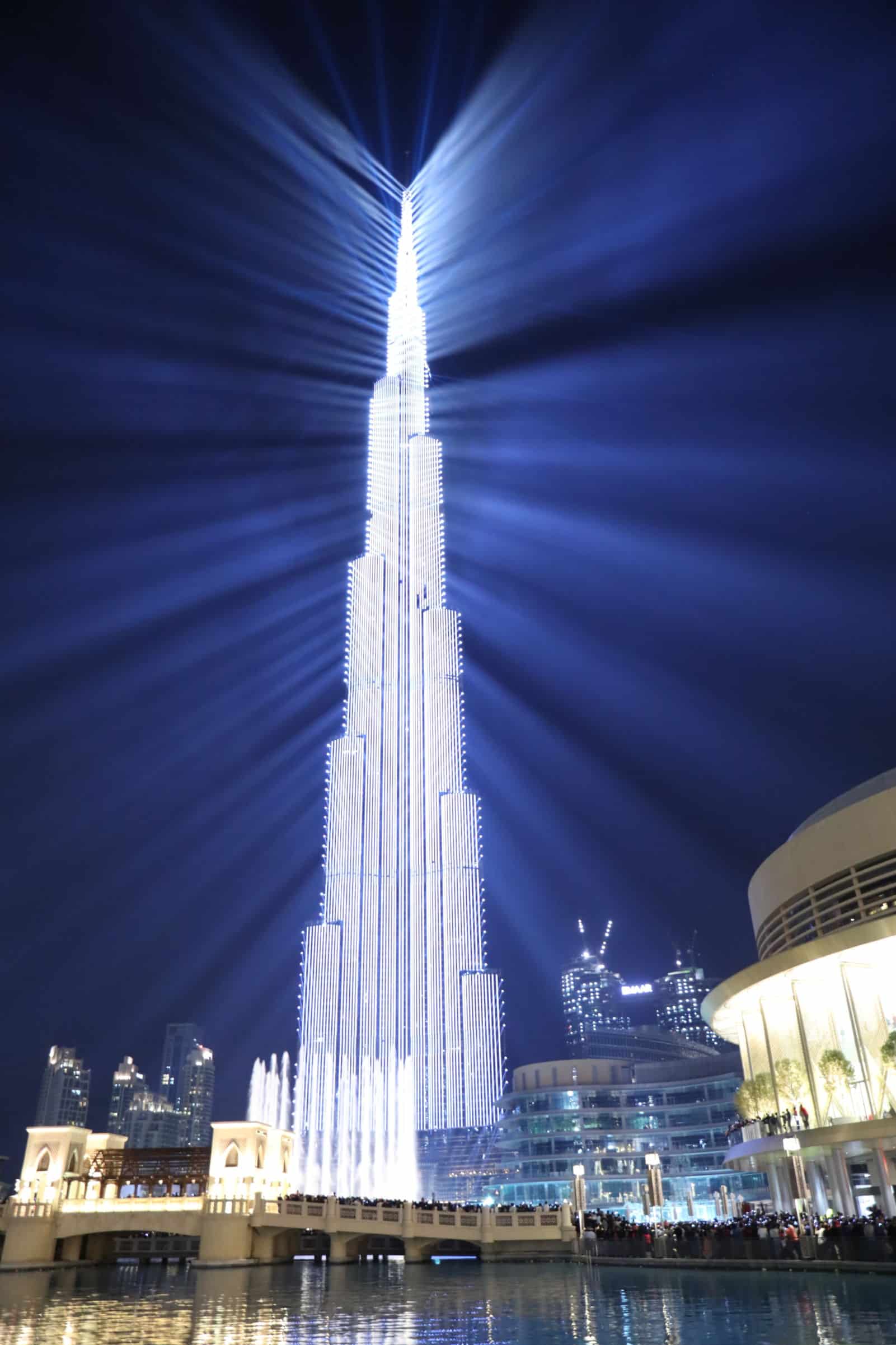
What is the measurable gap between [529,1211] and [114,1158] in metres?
29.5

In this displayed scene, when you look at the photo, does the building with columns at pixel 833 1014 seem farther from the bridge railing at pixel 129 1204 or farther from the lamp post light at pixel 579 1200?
the bridge railing at pixel 129 1204

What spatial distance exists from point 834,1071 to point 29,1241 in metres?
47.9

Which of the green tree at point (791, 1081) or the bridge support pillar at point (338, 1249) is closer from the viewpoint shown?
the green tree at point (791, 1081)

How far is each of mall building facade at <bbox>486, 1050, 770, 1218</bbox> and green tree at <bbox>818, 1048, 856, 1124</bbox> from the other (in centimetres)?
7660

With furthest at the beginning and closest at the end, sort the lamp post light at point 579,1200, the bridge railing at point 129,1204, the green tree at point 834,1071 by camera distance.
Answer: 1. the bridge railing at point 129,1204
2. the lamp post light at point 579,1200
3. the green tree at point 834,1071

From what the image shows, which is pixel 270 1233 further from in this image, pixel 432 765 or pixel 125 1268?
pixel 432 765

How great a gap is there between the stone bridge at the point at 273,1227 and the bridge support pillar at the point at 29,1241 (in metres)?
0.04

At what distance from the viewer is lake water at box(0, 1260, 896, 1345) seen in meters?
20.5

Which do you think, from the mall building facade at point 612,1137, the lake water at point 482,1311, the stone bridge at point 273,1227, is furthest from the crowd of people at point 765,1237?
the mall building facade at point 612,1137

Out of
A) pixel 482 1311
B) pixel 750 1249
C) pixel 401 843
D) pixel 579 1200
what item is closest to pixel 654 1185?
pixel 579 1200

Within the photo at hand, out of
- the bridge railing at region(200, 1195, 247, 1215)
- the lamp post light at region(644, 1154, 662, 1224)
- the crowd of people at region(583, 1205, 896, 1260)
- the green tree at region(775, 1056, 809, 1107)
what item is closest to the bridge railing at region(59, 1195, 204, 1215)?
the bridge railing at region(200, 1195, 247, 1215)

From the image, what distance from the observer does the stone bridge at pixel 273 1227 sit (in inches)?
2037

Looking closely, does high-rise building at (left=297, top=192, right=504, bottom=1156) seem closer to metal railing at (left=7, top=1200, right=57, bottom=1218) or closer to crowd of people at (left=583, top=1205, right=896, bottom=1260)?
metal railing at (left=7, top=1200, right=57, bottom=1218)

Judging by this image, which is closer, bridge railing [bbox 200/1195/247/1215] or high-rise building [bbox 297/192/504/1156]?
bridge railing [bbox 200/1195/247/1215]
